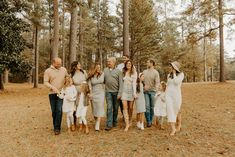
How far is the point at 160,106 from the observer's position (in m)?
8.93

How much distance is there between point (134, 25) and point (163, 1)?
14.6 meters

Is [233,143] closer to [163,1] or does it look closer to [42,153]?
[42,153]

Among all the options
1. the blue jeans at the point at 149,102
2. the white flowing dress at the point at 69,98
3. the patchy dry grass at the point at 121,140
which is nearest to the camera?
the patchy dry grass at the point at 121,140

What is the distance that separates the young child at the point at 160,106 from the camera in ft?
28.9

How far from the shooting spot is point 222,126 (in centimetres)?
909

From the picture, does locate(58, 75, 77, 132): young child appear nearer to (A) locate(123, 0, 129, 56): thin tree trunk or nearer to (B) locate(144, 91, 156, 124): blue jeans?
(B) locate(144, 91, 156, 124): blue jeans

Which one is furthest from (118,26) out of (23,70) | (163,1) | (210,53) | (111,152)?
(111,152)

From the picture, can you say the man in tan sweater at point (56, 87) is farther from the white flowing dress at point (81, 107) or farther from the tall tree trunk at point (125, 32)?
the tall tree trunk at point (125, 32)

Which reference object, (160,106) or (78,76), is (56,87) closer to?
(78,76)

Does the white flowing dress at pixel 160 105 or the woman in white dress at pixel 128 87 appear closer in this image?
the woman in white dress at pixel 128 87

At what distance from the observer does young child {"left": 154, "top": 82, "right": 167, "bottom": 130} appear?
28.9ft

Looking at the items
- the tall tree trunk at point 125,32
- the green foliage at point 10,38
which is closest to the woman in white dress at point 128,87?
the tall tree trunk at point 125,32

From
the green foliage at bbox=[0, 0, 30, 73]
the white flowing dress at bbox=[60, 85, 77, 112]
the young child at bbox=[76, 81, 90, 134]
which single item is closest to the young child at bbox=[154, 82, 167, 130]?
the young child at bbox=[76, 81, 90, 134]

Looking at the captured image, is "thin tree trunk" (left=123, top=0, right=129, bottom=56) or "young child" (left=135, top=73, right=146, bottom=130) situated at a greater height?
"thin tree trunk" (left=123, top=0, right=129, bottom=56)
